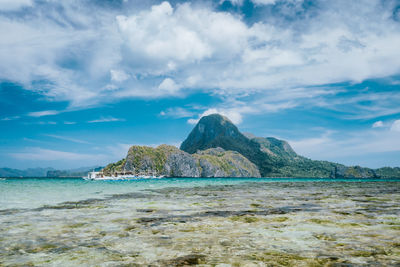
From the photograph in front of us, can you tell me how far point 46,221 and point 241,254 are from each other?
1062cm

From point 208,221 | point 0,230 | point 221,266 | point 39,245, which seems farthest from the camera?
point 208,221

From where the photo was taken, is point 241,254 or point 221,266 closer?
point 221,266

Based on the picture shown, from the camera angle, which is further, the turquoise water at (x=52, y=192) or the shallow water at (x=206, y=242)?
the turquoise water at (x=52, y=192)

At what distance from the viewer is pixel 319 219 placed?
491 inches

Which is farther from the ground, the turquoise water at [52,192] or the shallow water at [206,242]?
the shallow water at [206,242]

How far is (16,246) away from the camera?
8.29 metres

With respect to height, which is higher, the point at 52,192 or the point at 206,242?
the point at 206,242

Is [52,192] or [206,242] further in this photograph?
[52,192]

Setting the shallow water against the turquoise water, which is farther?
the turquoise water

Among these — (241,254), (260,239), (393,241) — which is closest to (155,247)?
(241,254)

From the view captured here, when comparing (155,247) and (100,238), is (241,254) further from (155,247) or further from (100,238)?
(100,238)

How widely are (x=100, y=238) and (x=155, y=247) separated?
2.57 metres

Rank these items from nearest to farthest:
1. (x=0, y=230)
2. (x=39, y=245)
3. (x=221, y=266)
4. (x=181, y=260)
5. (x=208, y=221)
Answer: (x=221, y=266)
(x=181, y=260)
(x=39, y=245)
(x=0, y=230)
(x=208, y=221)

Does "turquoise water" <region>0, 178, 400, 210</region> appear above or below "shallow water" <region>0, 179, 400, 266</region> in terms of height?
below
